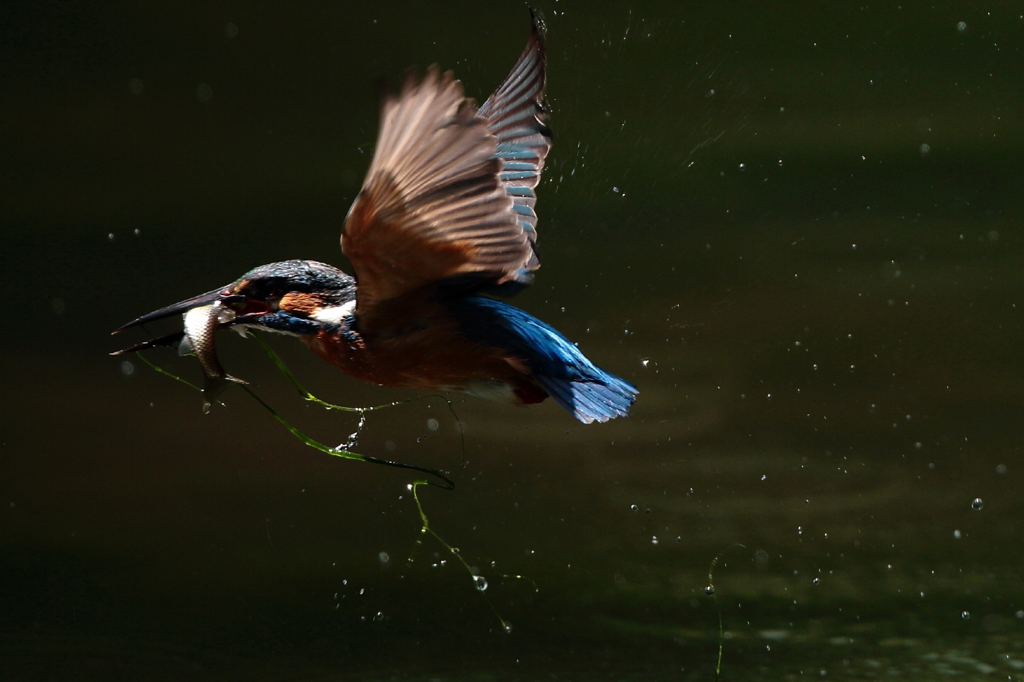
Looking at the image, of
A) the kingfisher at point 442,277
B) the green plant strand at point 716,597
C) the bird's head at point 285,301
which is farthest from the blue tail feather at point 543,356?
the green plant strand at point 716,597

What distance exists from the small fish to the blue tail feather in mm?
215

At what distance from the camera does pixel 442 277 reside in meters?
0.97

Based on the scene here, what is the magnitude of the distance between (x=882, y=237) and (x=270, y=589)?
113 cm

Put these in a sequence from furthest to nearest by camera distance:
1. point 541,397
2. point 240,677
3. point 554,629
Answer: point 554,629 < point 240,677 < point 541,397

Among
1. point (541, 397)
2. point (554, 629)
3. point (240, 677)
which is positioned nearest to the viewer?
point (541, 397)

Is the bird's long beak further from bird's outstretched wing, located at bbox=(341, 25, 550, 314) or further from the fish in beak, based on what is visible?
bird's outstretched wing, located at bbox=(341, 25, 550, 314)

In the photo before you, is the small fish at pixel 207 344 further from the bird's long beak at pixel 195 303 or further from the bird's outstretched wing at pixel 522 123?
the bird's outstretched wing at pixel 522 123

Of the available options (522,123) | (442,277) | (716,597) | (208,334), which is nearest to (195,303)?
(208,334)

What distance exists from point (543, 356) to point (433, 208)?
0.65 ft

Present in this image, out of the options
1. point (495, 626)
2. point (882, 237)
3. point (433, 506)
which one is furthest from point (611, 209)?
point (495, 626)

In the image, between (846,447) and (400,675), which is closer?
(400,675)

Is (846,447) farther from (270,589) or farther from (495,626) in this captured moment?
(270,589)

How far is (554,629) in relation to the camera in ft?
5.78

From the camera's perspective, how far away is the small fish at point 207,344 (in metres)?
0.96
